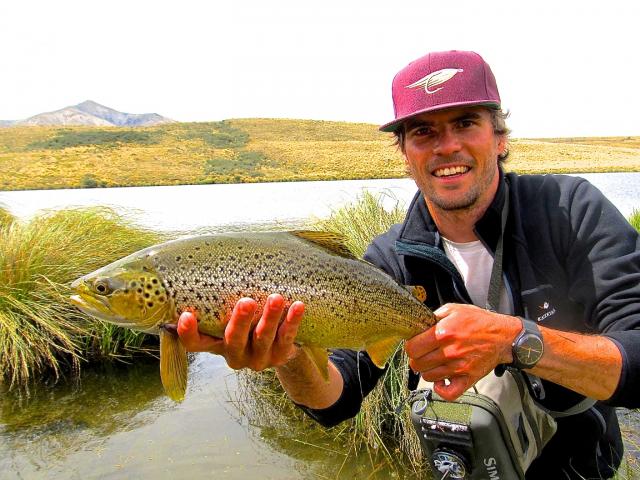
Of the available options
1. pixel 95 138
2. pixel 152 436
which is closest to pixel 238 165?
pixel 95 138

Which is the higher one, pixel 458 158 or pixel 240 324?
pixel 458 158

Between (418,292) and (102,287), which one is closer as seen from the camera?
(102,287)

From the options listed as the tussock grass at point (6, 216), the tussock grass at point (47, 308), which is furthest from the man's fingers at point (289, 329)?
the tussock grass at point (6, 216)

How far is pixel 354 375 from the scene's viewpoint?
314 cm

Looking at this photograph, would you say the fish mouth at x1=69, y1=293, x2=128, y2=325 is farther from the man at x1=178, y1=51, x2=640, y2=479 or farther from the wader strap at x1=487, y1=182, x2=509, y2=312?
the wader strap at x1=487, y1=182, x2=509, y2=312

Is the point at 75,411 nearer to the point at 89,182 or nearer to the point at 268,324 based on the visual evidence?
the point at 268,324

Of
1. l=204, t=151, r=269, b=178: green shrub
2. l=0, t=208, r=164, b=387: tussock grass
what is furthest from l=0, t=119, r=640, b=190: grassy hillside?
l=0, t=208, r=164, b=387: tussock grass

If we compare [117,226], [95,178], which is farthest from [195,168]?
[117,226]

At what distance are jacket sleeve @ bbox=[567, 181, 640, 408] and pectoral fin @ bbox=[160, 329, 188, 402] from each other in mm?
2046

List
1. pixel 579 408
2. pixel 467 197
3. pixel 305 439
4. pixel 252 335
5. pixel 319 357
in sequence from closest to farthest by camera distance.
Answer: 1. pixel 252 335
2. pixel 319 357
3. pixel 579 408
4. pixel 467 197
5. pixel 305 439

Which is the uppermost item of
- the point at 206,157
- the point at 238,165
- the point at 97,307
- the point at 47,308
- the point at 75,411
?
the point at 206,157

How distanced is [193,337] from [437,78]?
1983mm

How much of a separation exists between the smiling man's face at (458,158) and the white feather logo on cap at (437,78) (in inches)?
6.4

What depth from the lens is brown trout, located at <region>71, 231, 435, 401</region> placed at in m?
2.35
